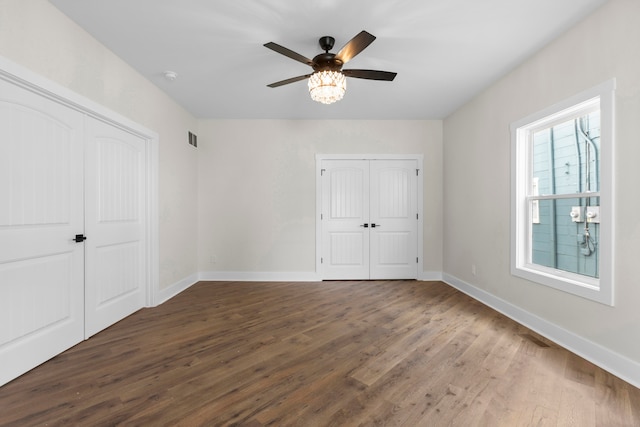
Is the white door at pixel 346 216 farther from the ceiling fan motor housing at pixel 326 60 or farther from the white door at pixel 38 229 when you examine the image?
the white door at pixel 38 229

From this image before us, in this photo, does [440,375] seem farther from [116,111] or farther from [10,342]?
[116,111]

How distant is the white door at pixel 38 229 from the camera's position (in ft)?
6.18

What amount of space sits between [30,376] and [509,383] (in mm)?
3403

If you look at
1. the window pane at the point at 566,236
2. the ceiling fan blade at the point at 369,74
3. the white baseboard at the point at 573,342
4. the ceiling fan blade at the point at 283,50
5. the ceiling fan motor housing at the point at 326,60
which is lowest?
the white baseboard at the point at 573,342

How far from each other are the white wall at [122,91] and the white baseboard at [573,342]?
4292 mm

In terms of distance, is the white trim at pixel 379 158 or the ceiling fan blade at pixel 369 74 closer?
the ceiling fan blade at pixel 369 74

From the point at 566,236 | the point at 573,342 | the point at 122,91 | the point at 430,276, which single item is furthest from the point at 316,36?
the point at 430,276

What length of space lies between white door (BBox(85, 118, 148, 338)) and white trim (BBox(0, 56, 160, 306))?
0.21 feet

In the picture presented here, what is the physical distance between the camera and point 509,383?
1.89 m

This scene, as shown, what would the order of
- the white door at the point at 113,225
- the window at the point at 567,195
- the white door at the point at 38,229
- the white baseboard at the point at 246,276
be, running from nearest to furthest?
the white door at the point at 38,229, the window at the point at 567,195, the white door at the point at 113,225, the white baseboard at the point at 246,276

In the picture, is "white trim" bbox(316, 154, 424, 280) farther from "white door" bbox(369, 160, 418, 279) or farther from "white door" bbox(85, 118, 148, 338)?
"white door" bbox(85, 118, 148, 338)

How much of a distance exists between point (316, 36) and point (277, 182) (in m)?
2.62

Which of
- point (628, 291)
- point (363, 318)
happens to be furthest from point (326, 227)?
point (628, 291)

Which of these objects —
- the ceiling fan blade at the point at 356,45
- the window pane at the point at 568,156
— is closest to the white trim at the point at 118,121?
the ceiling fan blade at the point at 356,45
